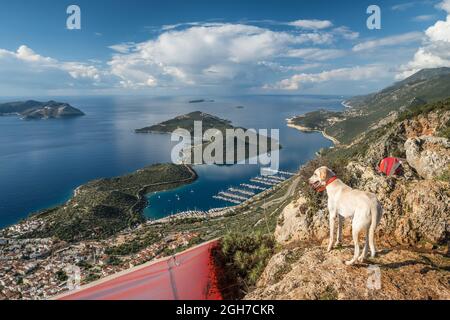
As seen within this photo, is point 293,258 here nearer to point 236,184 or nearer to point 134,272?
point 134,272

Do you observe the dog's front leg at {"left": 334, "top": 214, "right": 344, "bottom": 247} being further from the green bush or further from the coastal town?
the coastal town

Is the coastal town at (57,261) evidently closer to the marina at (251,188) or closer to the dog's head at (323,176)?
the dog's head at (323,176)

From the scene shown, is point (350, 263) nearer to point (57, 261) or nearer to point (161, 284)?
point (161, 284)

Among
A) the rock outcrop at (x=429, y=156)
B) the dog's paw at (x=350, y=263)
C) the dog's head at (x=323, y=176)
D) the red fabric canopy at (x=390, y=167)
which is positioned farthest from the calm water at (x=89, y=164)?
the dog's paw at (x=350, y=263)

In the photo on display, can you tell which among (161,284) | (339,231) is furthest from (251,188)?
(161,284)
